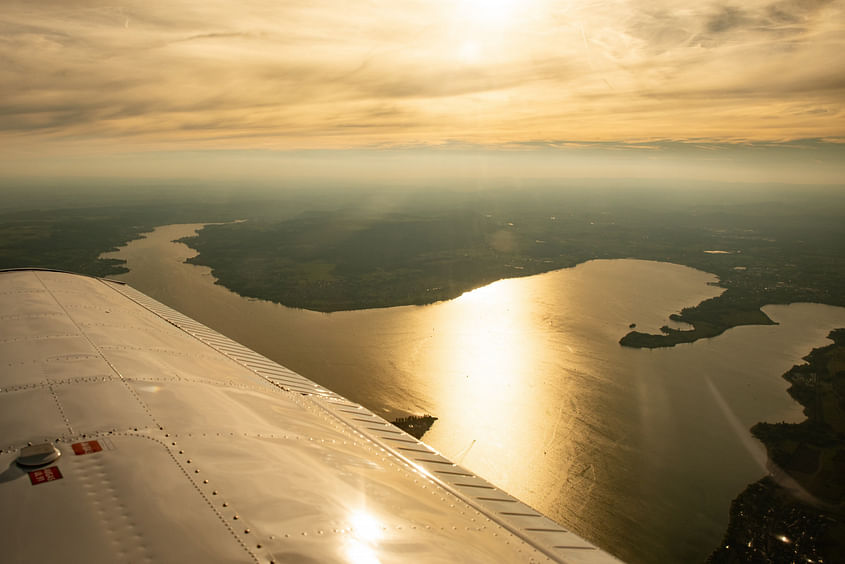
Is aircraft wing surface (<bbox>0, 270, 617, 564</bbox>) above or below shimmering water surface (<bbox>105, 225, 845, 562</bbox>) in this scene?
above

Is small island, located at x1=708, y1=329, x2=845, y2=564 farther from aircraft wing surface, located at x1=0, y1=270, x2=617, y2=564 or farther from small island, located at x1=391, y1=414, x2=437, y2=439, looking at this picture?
aircraft wing surface, located at x1=0, y1=270, x2=617, y2=564

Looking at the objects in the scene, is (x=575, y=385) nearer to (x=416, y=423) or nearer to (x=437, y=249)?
(x=416, y=423)

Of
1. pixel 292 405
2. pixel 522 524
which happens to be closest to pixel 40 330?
pixel 292 405

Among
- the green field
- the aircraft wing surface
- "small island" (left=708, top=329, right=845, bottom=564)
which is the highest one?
the green field

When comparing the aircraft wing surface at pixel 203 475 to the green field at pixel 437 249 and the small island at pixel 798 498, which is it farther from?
the green field at pixel 437 249

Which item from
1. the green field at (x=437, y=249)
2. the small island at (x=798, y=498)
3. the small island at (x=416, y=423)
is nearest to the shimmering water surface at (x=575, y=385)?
the small island at (x=416, y=423)

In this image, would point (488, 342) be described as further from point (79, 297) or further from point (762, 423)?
point (79, 297)

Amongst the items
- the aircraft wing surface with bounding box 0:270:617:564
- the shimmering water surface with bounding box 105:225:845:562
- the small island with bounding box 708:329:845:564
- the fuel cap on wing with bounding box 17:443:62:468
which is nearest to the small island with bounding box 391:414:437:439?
the shimmering water surface with bounding box 105:225:845:562
